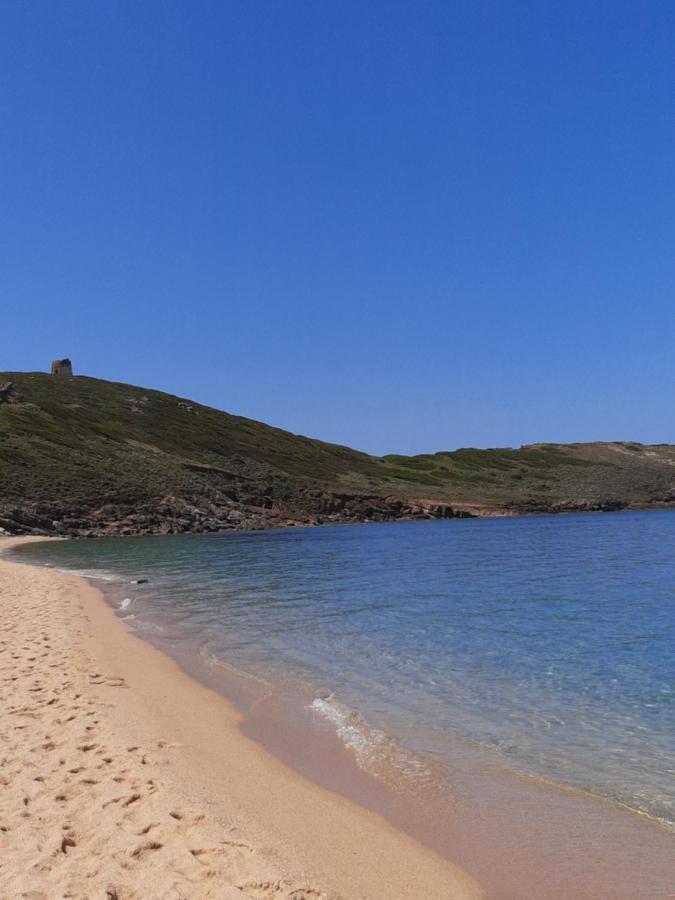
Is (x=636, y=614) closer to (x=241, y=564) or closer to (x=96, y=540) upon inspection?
(x=241, y=564)

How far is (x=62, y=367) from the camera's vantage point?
132625 millimetres

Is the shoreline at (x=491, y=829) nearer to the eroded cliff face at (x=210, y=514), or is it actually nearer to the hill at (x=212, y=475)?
the eroded cliff face at (x=210, y=514)

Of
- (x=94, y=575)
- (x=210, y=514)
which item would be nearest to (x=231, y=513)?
(x=210, y=514)

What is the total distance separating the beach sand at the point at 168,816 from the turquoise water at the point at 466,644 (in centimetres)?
179

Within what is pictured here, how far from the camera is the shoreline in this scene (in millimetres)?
5332

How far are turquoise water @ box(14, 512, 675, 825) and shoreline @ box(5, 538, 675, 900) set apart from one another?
0.46 meters

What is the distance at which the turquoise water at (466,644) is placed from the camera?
8828 mm

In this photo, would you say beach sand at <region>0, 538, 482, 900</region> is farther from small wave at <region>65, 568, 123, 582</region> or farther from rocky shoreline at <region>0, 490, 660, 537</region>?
rocky shoreline at <region>0, 490, 660, 537</region>

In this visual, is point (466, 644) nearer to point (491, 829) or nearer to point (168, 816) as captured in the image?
point (491, 829)

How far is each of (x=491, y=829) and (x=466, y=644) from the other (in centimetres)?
851

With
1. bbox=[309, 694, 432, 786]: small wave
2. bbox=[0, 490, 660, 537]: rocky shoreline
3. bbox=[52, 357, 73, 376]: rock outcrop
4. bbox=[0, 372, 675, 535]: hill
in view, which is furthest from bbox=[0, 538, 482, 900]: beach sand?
bbox=[52, 357, 73, 376]: rock outcrop

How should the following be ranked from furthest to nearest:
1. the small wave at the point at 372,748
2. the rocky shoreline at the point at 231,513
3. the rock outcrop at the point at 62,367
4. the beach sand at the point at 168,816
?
the rock outcrop at the point at 62,367 → the rocky shoreline at the point at 231,513 → the small wave at the point at 372,748 → the beach sand at the point at 168,816

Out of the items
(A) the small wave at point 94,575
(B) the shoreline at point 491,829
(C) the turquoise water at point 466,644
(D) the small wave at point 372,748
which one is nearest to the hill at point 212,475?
(A) the small wave at point 94,575

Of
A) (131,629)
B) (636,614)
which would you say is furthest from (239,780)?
(636,614)
